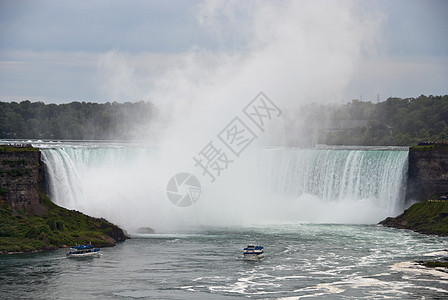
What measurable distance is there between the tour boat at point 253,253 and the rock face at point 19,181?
1798cm

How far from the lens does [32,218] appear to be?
6650 centimetres

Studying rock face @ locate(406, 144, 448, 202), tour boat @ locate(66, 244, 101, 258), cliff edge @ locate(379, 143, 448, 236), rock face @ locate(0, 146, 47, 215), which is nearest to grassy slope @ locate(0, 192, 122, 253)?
rock face @ locate(0, 146, 47, 215)

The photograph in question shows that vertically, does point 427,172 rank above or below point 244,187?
above

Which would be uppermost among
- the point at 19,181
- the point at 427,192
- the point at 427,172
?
the point at 427,172

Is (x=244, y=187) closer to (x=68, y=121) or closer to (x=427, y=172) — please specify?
(x=427, y=172)

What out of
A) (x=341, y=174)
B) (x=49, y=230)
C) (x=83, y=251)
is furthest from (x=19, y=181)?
(x=341, y=174)

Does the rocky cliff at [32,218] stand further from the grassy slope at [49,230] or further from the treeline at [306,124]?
the treeline at [306,124]

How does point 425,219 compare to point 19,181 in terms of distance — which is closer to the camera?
point 19,181

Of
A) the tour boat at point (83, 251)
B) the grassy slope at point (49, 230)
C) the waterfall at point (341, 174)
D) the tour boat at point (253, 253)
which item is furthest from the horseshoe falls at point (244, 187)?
the tour boat at point (253, 253)

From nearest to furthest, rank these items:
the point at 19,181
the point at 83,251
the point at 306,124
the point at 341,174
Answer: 1. the point at 83,251
2. the point at 19,181
3. the point at 341,174
4. the point at 306,124

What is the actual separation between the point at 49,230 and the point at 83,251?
559cm

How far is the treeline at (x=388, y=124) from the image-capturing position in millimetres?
134125

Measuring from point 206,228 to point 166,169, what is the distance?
543 inches

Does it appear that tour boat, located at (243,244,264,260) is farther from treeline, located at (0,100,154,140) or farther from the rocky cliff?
treeline, located at (0,100,154,140)
